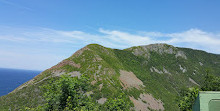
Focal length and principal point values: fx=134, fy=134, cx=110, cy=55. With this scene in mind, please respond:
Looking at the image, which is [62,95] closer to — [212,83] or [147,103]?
[212,83]

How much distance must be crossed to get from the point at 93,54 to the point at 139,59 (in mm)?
40773

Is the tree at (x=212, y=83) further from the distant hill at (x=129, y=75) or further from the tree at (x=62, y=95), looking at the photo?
the tree at (x=62, y=95)

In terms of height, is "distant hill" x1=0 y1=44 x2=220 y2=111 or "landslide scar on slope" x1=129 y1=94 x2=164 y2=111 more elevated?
"distant hill" x1=0 y1=44 x2=220 y2=111

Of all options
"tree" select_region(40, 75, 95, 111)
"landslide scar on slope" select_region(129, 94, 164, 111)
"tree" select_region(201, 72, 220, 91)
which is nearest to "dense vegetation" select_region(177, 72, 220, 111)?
"tree" select_region(201, 72, 220, 91)

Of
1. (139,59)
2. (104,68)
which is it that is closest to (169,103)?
(104,68)

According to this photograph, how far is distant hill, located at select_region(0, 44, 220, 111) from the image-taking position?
136 feet

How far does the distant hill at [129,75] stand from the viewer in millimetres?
41306

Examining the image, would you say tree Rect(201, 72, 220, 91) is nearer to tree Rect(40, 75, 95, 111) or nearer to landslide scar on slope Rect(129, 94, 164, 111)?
landslide scar on slope Rect(129, 94, 164, 111)

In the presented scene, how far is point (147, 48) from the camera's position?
10788 cm

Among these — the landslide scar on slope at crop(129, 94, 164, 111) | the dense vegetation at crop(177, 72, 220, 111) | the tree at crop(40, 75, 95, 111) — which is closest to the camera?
the tree at crop(40, 75, 95, 111)

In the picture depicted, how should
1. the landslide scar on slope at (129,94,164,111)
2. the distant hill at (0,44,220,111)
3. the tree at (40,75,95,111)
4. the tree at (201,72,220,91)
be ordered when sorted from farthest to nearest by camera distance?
the landslide scar on slope at (129,94,164,111) < the distant hill at (0,44,220,111) < the tree at (201,72,220,91) < the tree at (40,75,95,111)

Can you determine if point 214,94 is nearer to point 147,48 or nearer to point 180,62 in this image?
point 147,48

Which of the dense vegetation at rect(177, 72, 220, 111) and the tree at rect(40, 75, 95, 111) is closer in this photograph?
the tree at rect(40, 75, 95, 111)

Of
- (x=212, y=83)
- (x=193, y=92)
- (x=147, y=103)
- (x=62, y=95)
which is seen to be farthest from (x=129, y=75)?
(x=62, y=95)
